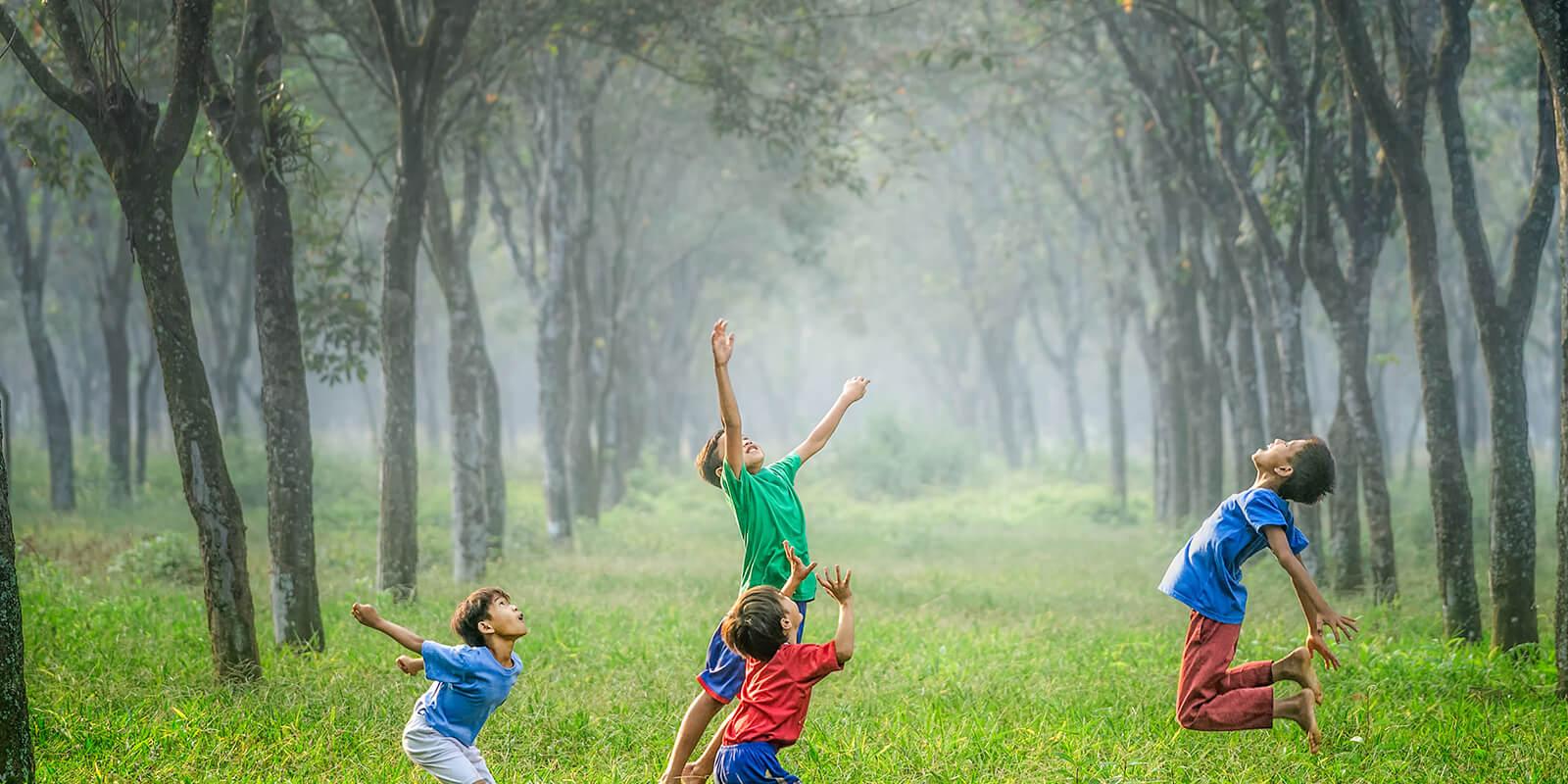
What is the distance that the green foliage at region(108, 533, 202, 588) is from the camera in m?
13.0

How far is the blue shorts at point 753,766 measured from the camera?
497cm

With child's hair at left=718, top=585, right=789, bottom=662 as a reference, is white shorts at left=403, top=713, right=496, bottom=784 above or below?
below

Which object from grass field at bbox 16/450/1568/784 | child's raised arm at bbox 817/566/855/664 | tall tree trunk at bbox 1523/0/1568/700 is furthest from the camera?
tall tree trunk at bbox 1523/0/1568/700

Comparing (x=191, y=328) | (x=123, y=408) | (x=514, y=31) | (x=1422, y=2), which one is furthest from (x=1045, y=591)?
(x=123, y=408)

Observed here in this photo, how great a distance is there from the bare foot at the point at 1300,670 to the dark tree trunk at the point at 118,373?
19.3 meters

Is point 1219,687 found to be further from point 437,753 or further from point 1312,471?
point 437,753

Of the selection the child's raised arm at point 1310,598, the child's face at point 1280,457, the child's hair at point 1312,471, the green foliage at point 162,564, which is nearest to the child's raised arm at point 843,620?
the child's raised arm at point 1310,598

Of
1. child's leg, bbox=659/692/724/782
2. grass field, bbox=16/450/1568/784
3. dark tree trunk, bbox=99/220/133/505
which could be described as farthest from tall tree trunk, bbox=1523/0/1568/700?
dark tree trunk, bbox=99/220/133/505

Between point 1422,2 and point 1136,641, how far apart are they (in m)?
6.52

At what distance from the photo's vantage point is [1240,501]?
5949mm

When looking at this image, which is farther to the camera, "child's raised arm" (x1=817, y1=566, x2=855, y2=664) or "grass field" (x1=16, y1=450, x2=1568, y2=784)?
"grass field" (x1=16, y1=450, x2=1568, y2=784)

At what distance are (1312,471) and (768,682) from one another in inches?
108

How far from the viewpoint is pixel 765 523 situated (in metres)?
6.02

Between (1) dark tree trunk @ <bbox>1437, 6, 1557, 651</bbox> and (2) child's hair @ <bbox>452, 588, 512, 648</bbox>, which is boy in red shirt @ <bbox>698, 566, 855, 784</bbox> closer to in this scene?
(2) child's hair @ <bbox>452, 588, 512, 648</bbox>
